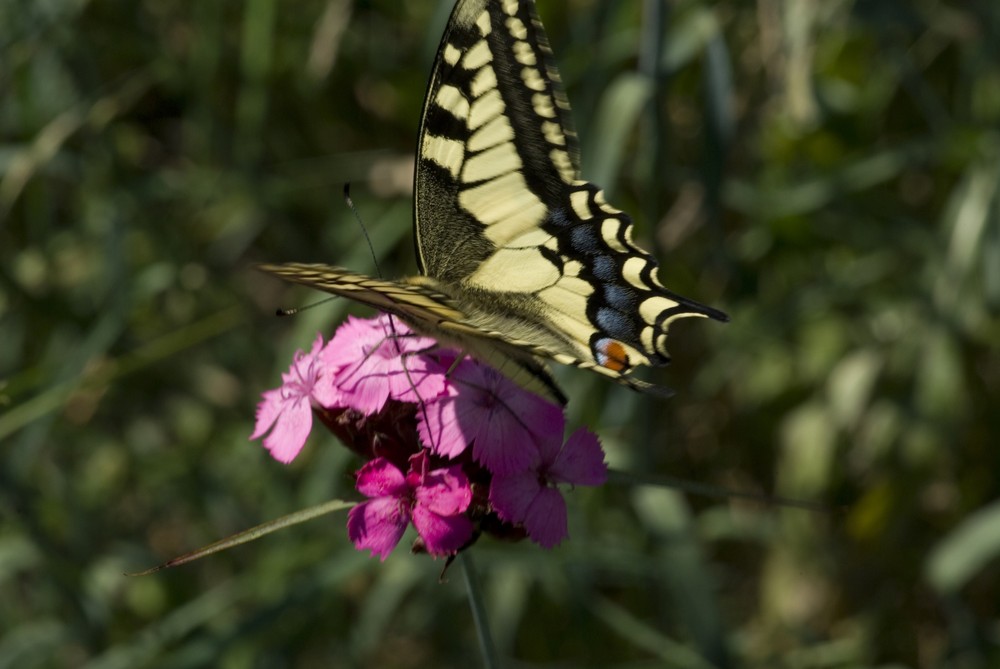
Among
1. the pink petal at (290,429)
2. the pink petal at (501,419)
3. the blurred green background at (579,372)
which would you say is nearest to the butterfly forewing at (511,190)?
the pink petal at (501,419)

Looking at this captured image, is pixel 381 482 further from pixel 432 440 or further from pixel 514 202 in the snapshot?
pixel 514 202

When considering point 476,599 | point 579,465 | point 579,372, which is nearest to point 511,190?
point 579,465

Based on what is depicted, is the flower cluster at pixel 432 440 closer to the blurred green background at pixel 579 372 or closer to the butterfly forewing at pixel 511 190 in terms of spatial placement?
the butterfly forewing at pixel 511 190

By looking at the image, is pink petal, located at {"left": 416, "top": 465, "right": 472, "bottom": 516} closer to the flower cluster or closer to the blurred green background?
the flower cluster

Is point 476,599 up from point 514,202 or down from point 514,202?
down

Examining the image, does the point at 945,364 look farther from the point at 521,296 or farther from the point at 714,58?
the point at 521,296

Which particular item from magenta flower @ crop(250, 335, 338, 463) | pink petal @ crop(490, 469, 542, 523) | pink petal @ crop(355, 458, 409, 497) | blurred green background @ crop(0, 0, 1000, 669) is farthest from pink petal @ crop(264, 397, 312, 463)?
blurred green background @ crop(0, 0, 1000, 669)

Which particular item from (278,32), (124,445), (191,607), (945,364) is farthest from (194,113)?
(945,364)
